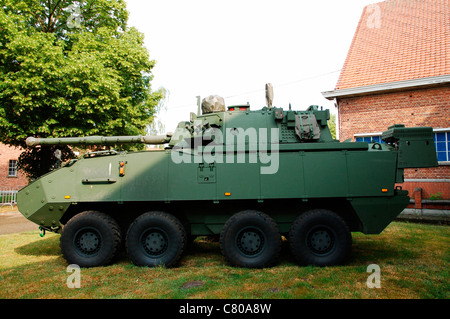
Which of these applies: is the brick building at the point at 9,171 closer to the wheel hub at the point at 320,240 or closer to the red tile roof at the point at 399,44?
the red tile roof at the point at 399,44

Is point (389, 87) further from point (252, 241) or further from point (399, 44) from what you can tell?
point (252, 241)

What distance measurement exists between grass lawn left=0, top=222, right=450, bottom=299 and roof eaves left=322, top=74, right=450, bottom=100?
6.67m

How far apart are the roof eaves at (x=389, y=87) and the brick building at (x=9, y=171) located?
23954mm

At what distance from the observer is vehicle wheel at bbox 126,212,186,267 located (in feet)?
18.6

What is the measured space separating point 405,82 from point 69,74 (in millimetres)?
12535

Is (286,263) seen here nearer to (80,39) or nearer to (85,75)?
(85,75)

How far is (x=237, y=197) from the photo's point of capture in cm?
571

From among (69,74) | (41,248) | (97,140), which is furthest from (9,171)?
(97,140)

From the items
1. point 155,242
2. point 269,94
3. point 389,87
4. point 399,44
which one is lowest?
point 155,242

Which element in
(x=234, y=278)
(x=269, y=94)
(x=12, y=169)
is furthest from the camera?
(x=12, y=169)

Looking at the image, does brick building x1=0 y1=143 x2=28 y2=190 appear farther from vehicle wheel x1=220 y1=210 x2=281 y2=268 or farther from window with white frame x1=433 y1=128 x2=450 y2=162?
window with white frame x1=433 y1=128 x2=450 y2=162

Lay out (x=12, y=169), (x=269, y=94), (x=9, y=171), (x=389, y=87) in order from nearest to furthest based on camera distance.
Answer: (x=269, y=94) < (x=389, y=87) < (x=9, y=171) < (x=12, y=169)
